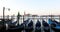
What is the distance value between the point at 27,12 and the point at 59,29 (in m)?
2.39

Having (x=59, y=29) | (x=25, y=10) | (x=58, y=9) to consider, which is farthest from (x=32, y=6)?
(x=59, y=29)

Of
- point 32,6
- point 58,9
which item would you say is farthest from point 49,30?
point 32,6

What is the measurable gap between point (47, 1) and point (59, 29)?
6.75 feet

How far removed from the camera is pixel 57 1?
4715 mm

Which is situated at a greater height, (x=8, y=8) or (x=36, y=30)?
(x=8, y=8)

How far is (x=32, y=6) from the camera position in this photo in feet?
16.5

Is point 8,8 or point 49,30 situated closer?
point 49,30

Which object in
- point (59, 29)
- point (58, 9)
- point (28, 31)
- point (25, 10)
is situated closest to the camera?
point (59, 29)

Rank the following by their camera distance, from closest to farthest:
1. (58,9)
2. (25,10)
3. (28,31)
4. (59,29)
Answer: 1. (59,29)
2. (28,31)
3. (58,9)
4. (25,10)

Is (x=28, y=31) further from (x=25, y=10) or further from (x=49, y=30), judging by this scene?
(x=25, y=10)

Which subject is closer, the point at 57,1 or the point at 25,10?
the point at 57,1

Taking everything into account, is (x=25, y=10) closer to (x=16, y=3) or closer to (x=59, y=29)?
(x=16, y=3)

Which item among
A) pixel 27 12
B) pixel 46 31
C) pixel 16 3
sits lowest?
pixel 46 31

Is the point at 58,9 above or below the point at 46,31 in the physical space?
above
